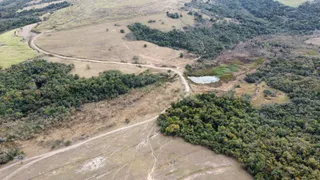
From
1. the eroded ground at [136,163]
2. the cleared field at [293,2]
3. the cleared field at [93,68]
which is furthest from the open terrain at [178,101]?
the cleared field at [293,2]

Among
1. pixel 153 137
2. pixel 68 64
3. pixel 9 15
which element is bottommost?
pixel 153 137

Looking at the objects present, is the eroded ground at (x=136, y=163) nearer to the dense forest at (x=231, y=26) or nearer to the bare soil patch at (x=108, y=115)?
the bare soil patch at (x=108, y=115)

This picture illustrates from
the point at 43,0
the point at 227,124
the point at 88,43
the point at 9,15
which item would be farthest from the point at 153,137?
the point at 43,0

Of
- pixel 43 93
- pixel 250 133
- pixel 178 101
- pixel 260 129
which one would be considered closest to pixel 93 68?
pixel 43 93

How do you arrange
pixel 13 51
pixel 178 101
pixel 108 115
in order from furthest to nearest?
pixel 13 51, pixel 178 101, pixel 108 115

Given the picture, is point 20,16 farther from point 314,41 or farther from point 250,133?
point 314,41

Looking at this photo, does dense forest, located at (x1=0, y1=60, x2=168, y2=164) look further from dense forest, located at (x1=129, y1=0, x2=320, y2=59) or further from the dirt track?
dense forest, located at (x1=129, y1=0, x2=320, y2=59)

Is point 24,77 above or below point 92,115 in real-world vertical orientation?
above

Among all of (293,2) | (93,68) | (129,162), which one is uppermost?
(93,68)

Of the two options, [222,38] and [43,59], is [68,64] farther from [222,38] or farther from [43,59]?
[222,38]
